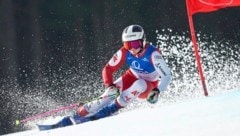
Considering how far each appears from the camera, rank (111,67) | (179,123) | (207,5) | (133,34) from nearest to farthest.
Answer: (179,123) → (133,34) → (111,67) → (207,5)

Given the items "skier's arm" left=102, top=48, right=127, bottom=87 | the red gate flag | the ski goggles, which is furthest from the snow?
the red gate flag

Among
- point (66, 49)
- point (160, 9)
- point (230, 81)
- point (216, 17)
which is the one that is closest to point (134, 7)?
point (160, 9)

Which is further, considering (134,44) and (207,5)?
(207,5)

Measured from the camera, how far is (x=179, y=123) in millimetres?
3457

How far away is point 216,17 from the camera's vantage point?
18047 mm

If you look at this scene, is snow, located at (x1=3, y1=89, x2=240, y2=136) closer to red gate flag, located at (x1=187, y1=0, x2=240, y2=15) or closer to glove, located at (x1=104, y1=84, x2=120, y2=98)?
glove, located at (x1=104, y1=84, x2=120, y2=98)

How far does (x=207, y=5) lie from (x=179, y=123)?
122 inches

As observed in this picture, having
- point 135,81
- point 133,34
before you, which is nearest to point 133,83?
point 135,81

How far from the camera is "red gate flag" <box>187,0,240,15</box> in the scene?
619cm

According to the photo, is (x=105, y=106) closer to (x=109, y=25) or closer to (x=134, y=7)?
(x=109, y=25)

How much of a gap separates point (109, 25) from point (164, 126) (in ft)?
44.6

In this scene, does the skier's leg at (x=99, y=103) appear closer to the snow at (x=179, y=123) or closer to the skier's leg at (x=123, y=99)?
the skier's leg at (x=123, y=99)

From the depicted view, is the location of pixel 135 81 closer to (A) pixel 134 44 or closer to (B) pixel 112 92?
(B) pixel 112 92

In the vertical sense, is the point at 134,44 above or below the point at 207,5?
below
